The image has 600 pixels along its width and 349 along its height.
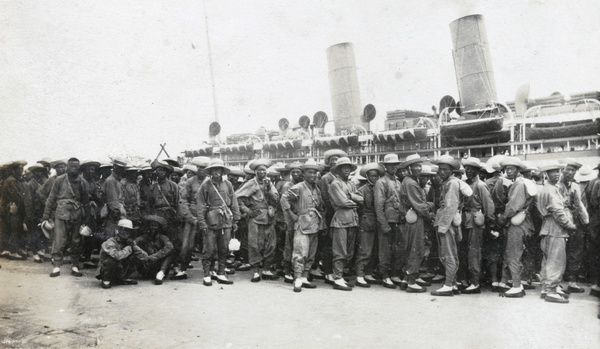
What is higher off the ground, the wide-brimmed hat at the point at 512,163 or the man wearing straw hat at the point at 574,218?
the wide-brimmed hat at the point at 512,163

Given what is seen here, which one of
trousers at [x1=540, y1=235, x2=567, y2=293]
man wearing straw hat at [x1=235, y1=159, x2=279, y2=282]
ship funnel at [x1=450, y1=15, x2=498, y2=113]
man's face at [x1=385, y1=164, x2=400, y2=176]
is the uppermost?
ship funnel at [x1=450, y1=15, x2=498, y2=113]

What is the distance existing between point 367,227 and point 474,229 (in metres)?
1.71

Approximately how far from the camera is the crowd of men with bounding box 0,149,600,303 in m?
6.02

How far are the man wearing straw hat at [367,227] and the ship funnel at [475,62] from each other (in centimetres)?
1061

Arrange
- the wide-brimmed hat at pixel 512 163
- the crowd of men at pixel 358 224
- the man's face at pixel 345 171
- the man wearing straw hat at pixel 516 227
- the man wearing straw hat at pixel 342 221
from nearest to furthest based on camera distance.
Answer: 1. the man wearing straw hat at pixel 516 227
2. the crowd of men at pixel 358 224
3. the wide-brimmed hat at pixel 512 163
4. the man wearing straw hat at pixel 342 221
5. the man's face at pixel 345 171

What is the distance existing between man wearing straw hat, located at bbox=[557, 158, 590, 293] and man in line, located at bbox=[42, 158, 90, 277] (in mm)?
8146

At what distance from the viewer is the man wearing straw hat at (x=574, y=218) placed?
6.02m

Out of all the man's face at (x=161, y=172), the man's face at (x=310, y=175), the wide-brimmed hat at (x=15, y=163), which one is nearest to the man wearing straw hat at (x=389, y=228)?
the man's face at (x=310, y=175)

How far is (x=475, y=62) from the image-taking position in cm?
1577

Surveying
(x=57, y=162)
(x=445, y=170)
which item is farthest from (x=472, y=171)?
(x=57, y=162)

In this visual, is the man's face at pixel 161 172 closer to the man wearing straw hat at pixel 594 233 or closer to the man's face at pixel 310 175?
the man's face at pixel 310 175

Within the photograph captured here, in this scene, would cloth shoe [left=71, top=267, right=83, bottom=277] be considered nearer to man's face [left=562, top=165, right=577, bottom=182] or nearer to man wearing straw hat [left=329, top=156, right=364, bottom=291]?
man wearing straw hat [left=329, top=156, right=364, bottom=291]

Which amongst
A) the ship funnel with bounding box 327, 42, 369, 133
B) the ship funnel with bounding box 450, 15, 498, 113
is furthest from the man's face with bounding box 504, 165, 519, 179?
the ship funnel with bounding box 327, 42, 369, 133

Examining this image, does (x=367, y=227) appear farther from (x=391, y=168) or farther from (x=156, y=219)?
(x=156, y=219)
